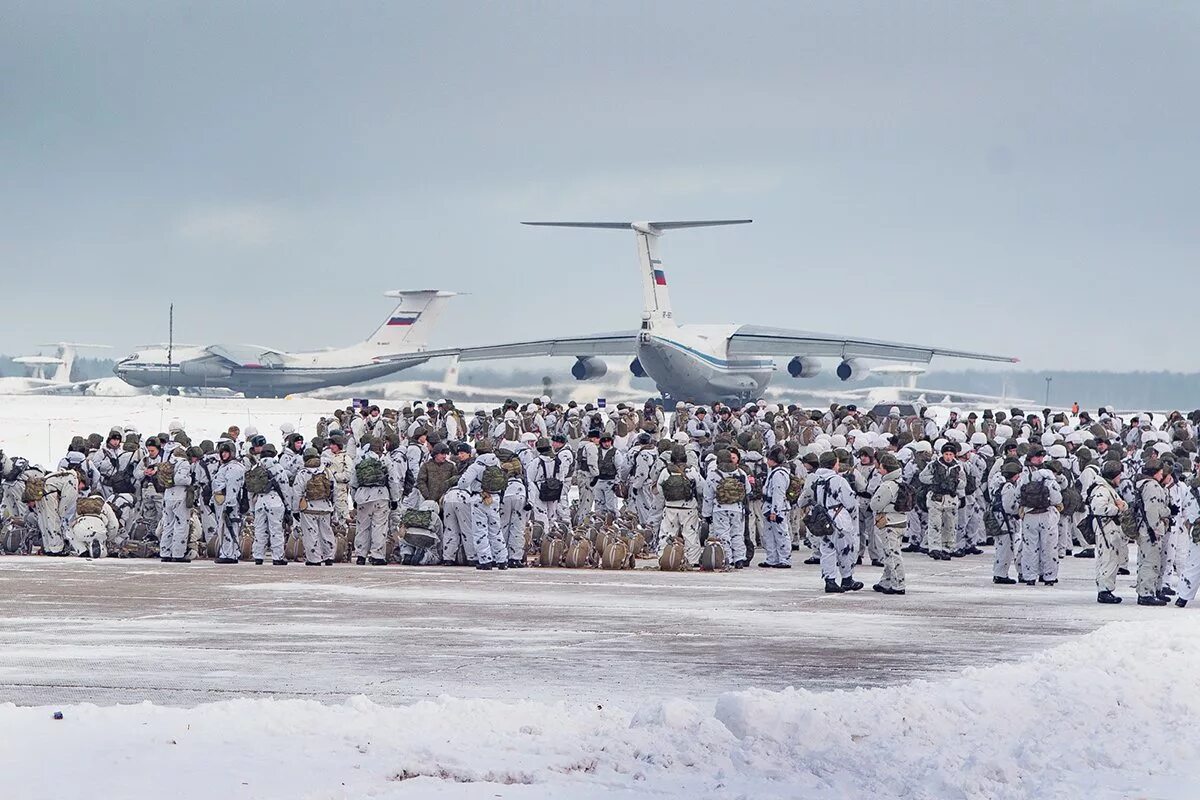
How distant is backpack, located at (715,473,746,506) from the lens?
19.5 m

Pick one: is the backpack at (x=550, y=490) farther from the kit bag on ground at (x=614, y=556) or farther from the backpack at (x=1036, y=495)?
the backpack at (x=1036, y=495)

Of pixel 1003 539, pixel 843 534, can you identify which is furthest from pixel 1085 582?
pixel 843 534

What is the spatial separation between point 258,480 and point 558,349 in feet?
141

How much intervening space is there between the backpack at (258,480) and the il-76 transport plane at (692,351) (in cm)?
3403

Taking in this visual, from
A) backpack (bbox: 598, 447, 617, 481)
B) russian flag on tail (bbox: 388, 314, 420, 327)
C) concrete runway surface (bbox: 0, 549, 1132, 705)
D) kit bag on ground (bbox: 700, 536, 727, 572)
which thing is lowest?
concrete runway surface (bbox: 0, 549, 1132, 705)

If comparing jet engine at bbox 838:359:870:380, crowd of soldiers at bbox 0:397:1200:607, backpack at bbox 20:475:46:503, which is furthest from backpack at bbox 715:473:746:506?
jet engine at bbox 838:359:870:380

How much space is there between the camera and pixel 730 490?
64.0ft

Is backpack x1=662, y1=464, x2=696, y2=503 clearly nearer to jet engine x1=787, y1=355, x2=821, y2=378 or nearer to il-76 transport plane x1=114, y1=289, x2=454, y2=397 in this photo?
jet engine x1=787, y1=355, x2=821, y2=378

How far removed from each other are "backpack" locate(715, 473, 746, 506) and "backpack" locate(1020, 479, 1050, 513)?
3431 mm

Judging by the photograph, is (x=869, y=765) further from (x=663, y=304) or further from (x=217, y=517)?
(x=663, y=304)

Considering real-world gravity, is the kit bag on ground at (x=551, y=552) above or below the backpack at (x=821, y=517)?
below

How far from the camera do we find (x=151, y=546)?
69.6 feet

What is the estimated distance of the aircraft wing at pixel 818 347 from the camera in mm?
59156

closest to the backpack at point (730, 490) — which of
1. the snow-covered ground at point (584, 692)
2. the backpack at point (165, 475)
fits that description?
the snow-covered ground at point (584, 692)
